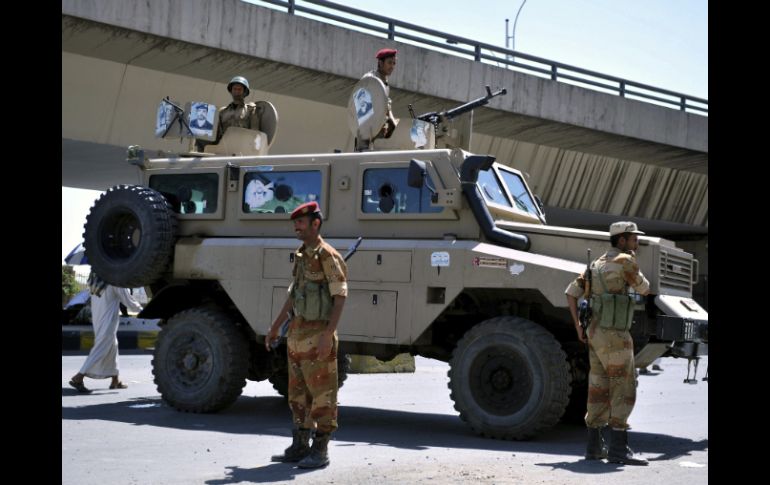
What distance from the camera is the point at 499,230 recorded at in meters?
9.38

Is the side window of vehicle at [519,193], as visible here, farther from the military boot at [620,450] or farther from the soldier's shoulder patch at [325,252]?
the soldier's shoulder patch at [325,252]

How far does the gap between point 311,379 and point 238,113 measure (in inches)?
206

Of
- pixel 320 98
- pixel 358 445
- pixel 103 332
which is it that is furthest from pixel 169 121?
pixel 320 98

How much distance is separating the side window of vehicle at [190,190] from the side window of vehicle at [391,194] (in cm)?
164

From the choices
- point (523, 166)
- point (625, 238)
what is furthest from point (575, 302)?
point (523, 166)

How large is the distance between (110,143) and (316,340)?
11450 millimetres

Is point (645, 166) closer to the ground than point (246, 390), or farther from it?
farther from it

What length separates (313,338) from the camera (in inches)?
283

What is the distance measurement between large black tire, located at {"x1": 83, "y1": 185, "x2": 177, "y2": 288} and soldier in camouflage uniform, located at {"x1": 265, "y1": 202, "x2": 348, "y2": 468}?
3433 millimetres

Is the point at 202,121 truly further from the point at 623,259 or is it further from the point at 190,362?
the point at 623,259

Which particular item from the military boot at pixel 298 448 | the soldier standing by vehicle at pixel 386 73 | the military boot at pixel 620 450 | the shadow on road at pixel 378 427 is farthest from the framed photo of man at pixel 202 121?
the military boot at pixel 620 450

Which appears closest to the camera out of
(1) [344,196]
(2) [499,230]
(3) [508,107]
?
(2) [499,230]

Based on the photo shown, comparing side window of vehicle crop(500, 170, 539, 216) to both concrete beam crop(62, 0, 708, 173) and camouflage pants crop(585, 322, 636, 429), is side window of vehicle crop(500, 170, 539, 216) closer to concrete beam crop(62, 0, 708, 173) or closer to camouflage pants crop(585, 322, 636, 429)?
camouflage pants crop(585, 322, 636, 429)
